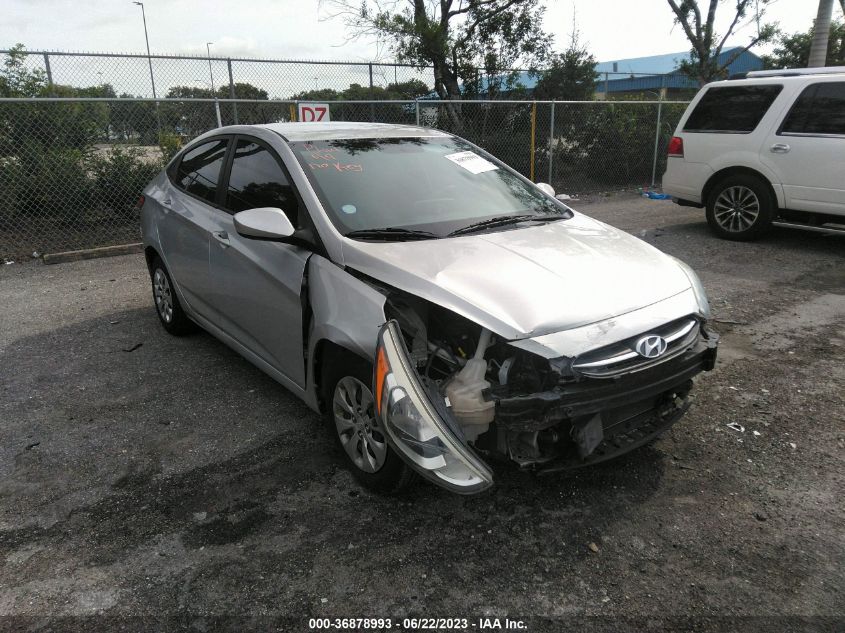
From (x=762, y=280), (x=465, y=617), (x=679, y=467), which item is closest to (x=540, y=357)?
(x=465, y=617)

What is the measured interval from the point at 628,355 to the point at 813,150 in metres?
6.16

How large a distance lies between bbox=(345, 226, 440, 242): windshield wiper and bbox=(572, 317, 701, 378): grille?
1103 millimetres

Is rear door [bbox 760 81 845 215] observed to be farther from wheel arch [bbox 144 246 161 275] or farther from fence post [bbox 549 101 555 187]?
wheel arch [bbox 144 246 161 275]

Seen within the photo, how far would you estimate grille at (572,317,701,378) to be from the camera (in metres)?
2.52

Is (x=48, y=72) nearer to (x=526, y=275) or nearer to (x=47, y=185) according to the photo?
(x=47, y=185)

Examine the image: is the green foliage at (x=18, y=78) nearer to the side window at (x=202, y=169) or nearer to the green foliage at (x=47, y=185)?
the green foliage at (x=47, y=185)

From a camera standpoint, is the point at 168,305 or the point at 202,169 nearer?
the point at 202,169

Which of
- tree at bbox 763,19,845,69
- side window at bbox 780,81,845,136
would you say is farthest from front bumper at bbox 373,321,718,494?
tree at bbox 763,19,845,69

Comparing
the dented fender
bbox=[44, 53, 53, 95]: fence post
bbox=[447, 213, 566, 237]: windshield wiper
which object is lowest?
the dented fender

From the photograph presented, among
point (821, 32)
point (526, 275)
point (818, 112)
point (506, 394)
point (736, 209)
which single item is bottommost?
point (736, 209)

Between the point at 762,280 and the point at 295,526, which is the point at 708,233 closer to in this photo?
the point at 762,280

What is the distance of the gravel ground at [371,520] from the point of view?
2387mm

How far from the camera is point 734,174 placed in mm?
8031

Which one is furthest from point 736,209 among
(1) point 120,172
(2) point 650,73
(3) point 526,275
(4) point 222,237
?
(2) point 650,73
